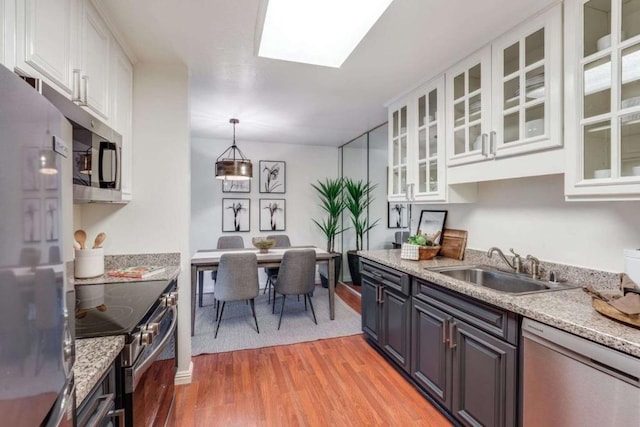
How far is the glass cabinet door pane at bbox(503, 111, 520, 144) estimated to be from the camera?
5.59 feet

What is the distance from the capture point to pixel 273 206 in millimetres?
4832

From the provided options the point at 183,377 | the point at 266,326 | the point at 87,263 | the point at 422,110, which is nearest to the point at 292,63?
the point at 422,110

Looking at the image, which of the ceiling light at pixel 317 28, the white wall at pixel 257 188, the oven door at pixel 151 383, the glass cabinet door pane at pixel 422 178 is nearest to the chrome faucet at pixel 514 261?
the glass cabinet door pane at pixel 422 178

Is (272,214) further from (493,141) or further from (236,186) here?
(493,141)

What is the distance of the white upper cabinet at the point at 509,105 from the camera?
1502 mm

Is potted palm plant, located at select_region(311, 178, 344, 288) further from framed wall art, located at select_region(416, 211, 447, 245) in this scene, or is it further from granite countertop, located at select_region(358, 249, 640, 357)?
granite countertop, located at select_region(358, 249, 640, 357)

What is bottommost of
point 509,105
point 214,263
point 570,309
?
point 214,263

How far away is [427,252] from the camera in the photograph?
7.91 ft

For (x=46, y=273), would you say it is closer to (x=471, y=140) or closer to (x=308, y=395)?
(x=308, y=395)

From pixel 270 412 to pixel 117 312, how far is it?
1188mm

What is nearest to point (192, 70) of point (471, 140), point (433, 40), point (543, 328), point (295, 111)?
point (295, 111)

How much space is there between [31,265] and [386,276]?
2.21 metres

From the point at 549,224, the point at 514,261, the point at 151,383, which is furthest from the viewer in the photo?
the point at 514,261

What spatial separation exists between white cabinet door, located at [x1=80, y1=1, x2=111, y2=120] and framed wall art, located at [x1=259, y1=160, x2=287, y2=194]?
3069 mm
